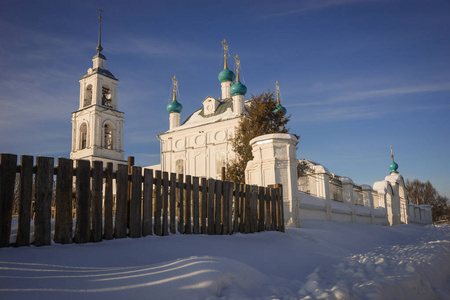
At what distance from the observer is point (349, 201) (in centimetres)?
1529

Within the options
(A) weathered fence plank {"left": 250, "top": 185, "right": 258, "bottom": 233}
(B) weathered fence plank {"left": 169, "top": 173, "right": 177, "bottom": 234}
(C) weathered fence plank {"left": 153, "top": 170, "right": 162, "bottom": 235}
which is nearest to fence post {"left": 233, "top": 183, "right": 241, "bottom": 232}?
(A) weathered fence plank {"left": 250, "top": 185, "right": 258, "bottom": 233}

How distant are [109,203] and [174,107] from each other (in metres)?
31.5

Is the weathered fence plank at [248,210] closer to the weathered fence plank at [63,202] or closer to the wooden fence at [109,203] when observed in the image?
the wooden fence at [109,203]

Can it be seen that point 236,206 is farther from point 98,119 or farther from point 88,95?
point 88,95

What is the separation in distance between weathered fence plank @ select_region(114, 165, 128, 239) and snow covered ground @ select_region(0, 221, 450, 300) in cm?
18

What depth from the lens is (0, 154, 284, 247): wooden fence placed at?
402cm

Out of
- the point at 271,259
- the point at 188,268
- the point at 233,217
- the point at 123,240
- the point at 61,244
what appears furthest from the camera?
the point at 233,217

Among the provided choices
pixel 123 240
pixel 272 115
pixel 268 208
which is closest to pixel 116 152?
pixel 272 115

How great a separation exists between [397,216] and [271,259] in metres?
18.3

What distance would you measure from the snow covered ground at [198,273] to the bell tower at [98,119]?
1204 inches

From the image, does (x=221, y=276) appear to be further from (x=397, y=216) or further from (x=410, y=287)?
(x=397, y=216)

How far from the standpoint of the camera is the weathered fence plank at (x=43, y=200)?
4051 millimetres

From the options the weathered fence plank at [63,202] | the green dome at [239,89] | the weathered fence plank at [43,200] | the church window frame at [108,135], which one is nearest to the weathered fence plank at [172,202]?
the weathered fence plank at [63,202]

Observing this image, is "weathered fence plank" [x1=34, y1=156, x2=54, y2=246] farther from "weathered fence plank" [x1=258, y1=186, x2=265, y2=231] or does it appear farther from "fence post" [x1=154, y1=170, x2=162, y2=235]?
"weathered fence plank" [x1=258, y1=186, x2=265, y2=231]
